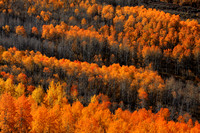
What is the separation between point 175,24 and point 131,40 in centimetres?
3990

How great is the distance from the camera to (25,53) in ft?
459

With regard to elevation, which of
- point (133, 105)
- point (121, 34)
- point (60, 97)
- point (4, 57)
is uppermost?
point (121, 34)

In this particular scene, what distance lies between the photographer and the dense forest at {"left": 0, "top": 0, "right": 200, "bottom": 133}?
202ft

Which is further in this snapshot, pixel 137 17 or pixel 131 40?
pixel 137 17

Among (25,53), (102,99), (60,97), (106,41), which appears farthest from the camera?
(106,41)

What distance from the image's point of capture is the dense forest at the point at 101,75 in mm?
61656

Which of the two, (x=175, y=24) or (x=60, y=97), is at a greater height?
(x=175, y=24)

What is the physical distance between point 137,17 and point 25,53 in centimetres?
10152

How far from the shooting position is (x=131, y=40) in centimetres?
16650

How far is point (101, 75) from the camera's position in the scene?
11544 cm

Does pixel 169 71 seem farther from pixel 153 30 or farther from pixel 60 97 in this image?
pixel 60 97

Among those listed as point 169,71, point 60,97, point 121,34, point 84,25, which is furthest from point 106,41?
point 60,97

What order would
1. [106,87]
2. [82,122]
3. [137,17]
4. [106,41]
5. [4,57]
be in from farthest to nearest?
[137,17], [106,41], [4,57], [106,87], [82,122]

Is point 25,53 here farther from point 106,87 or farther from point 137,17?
point 137,17
